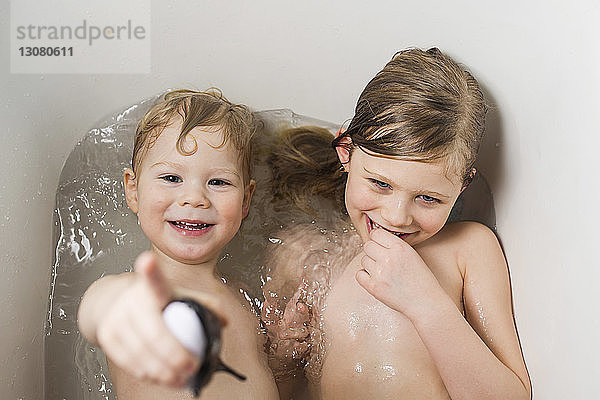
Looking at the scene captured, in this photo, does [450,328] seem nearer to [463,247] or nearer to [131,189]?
[463,247]

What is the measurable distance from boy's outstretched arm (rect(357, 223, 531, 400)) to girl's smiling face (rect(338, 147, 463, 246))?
34 millimetres

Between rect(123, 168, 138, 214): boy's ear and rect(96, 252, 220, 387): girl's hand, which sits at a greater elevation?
rect(96, 252, 220, 387): girl's hand

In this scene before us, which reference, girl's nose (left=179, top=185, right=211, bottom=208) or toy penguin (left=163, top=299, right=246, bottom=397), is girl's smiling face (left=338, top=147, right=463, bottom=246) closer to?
girl's nose (left=179, top=185, right=211, bottom=208)

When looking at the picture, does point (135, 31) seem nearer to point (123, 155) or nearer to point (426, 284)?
point (123, 155)

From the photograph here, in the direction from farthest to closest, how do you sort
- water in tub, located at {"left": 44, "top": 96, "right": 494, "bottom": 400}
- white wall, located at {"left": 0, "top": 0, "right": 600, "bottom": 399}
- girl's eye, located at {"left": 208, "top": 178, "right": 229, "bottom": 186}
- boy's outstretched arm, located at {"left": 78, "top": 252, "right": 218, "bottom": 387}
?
water in tub, located at {"left": 44, "top": 96, "right": 494, "bottom": 400} → girl's eye, located at {"left": 208, "top": 178, "right": 229, "bottom": 186} → white wall, located at {"left": 0, "top": 0, "right": 600, "bottom": 399} → boy's outstretched arm, located at {"left": 78, "top": 252, "right": 218, "bottom": 387}

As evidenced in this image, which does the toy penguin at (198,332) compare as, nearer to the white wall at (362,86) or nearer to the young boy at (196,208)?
the young boy at (196,208)

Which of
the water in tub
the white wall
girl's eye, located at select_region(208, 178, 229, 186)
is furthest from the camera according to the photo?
the water in tub

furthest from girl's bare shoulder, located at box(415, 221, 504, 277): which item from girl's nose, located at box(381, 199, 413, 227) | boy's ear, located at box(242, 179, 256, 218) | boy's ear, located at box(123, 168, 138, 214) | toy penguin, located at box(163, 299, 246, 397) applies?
toy penguin, located at box(163, 299, 246, 397)

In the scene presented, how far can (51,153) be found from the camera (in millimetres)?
1145

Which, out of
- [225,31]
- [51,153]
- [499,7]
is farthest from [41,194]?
[499,7]

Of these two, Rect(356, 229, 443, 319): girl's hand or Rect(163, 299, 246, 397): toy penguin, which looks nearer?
Rect(163, 299, 246, 397): toy penguin

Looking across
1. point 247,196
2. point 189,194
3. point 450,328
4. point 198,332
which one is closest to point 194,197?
point 189,194

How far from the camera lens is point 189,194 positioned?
97cm

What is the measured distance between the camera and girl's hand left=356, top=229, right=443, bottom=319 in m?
0.94
